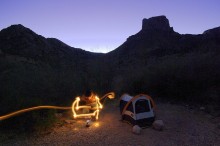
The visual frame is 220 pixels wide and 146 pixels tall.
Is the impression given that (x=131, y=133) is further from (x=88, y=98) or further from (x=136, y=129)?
(x=88, y=98)

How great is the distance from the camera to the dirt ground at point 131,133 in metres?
5.54

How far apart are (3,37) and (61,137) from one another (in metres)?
25.4

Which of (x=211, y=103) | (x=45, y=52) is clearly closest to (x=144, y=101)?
(x=211, y=103)

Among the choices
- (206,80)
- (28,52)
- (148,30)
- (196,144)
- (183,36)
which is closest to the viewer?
(196,144)

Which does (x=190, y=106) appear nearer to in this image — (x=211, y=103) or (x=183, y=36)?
(x=211, y=103)

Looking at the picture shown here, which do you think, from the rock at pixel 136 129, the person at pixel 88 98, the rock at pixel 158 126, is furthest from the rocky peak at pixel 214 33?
the rock at pixel 136 129

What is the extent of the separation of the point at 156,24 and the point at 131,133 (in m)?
50.5

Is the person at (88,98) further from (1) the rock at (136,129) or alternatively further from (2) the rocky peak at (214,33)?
(2) the rocky peak at (214,33)

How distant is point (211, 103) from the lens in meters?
8.19

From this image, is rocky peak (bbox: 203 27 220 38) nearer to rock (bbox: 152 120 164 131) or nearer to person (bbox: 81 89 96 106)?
person (bbox: 81 89 96 106)

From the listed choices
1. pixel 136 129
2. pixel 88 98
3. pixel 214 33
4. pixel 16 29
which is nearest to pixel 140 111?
pixel 136 129

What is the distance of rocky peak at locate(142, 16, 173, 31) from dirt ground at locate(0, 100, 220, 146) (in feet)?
154

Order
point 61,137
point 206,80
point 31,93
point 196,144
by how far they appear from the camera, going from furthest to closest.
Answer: point 206,80 < point 31,93 < point 61,137 < point 196,144

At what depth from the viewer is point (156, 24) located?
5400cm
